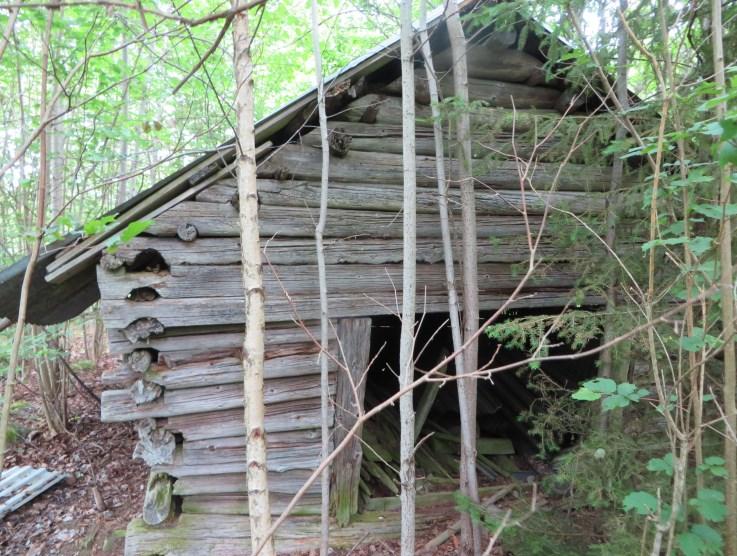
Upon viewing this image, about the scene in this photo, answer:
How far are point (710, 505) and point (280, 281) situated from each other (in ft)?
Result: 9.60

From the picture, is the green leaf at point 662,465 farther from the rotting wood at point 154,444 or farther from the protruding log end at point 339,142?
the rotting wood at point 154,444

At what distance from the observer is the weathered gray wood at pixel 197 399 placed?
3.77 metres

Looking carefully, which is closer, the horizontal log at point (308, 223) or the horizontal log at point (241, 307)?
the horizontal log at point (241, 307)

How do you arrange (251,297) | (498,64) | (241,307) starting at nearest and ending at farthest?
(251,297), (241,307), (498,64)

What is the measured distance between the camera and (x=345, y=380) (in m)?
4.31

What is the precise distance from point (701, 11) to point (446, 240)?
2249mm

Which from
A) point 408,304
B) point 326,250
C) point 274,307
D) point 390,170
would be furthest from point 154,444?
→ point 390,170

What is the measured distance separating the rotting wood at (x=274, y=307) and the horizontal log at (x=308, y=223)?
553 millimetres

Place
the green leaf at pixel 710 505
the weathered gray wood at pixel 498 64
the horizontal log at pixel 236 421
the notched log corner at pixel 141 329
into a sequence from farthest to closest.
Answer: the weathered gray wood at pixel 498 64 < the horizontal log at pixel 236 421 < the notched log corner at pixel 141 329 < the green leaf at pixel 710 505

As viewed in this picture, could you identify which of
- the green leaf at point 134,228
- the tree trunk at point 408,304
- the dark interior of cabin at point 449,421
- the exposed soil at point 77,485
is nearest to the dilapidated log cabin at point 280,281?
the tree trunk at point 408,304

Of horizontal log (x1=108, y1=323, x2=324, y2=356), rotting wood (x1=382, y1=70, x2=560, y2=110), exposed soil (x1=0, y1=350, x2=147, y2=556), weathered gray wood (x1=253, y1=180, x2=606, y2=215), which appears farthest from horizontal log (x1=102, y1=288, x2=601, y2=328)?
exposed soil (x1=0, y1=350, x2=147, y2=556)

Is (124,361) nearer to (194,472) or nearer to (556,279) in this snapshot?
(194,472)

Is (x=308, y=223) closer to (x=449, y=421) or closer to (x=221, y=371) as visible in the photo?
(x=221, y=371)

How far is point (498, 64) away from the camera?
4.79 m
